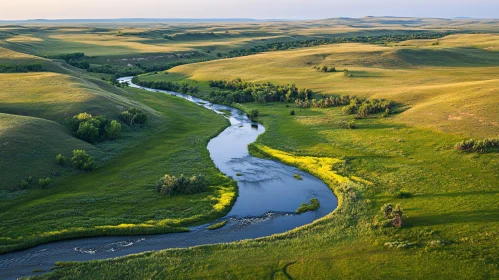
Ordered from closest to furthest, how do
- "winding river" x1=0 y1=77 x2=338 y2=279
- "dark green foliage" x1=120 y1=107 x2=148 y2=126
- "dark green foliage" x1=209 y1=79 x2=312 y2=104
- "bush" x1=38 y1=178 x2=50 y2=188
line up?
"winding river" x1=0 y1=77 x2=338 y2=279 → "bush" x1=38 y1=178 x2=50 y2=188 → "dark green foliage" x1=120 y1=107 x2=148 y2=126 → "dark green foliage" x1=209 y1=79 x2=312 y2=104

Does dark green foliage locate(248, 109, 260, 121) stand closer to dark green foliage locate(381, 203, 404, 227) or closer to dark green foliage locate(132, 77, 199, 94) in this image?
dark green foliage locate(132, 77, 199, 94)

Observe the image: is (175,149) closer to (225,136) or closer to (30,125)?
(225,136)

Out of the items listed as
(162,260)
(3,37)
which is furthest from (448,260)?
(3,37)

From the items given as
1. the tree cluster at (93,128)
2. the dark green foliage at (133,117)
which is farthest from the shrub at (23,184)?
the dark green foliage at (133,117)

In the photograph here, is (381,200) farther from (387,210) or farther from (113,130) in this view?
(113,130)

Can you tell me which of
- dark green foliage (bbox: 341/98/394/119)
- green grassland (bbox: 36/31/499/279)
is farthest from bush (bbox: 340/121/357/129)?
dark green foliage (bbox: 341/98/394/119)

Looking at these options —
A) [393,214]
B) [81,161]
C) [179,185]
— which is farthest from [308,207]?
[81,161]
